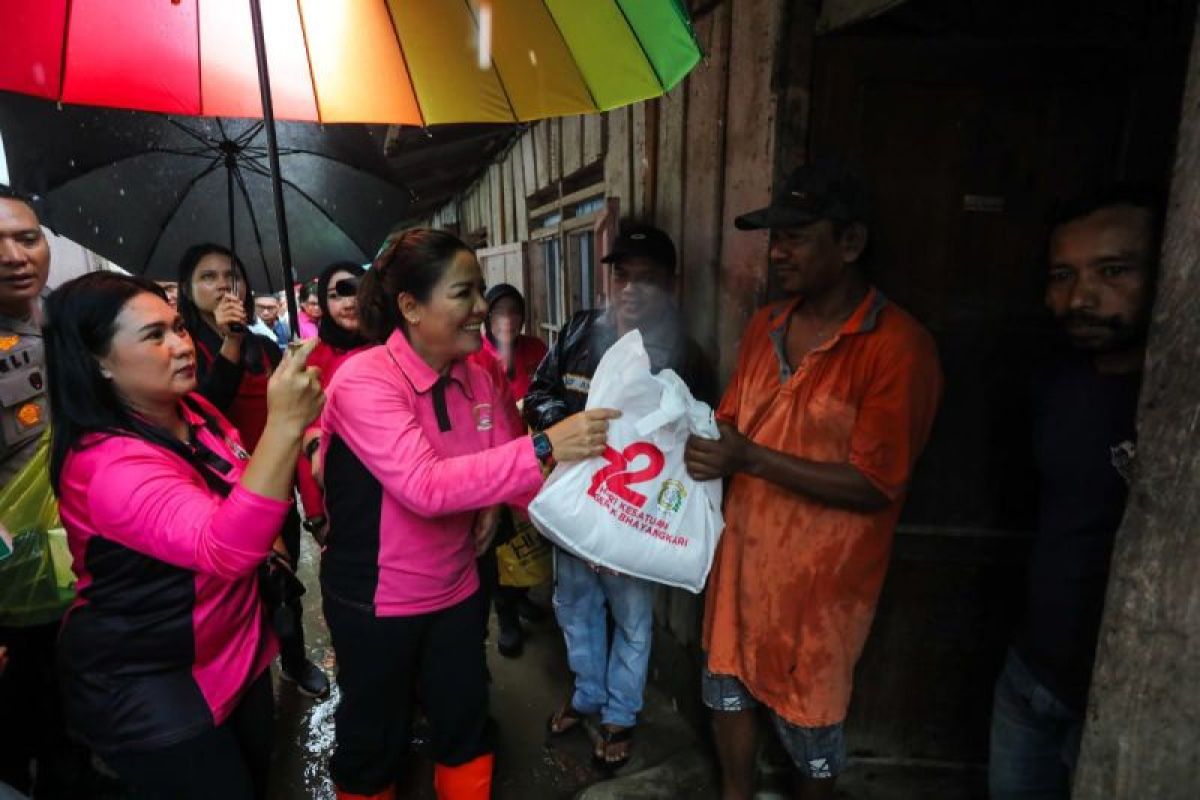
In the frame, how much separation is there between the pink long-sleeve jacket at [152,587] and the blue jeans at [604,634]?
1.45 meters

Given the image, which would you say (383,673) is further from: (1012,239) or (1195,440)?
(1012,239)

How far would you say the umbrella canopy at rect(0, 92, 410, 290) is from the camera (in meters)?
2.52

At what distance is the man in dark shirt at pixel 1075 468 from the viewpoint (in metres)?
1.47

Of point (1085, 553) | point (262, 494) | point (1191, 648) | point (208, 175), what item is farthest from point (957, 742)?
point (208, 175)

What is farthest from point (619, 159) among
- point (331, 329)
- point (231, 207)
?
point (231, 207)

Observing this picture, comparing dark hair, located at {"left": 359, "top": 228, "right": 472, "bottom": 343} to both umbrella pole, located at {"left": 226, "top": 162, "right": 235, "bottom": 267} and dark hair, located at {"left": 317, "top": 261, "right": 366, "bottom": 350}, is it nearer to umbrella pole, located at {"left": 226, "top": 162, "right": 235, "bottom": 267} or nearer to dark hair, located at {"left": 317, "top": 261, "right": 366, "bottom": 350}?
umbrella pole, located at {"left": 226, "top": 162, "right": 235, "bottom": 267}

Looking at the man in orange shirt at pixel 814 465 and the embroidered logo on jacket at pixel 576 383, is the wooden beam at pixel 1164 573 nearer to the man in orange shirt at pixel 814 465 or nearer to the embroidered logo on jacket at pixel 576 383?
the man in orange shirt at pixel 814 465

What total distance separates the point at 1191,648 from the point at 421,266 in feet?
6.68

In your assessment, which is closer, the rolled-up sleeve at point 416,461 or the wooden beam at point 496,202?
the rolled-up sleeve at point 416,461

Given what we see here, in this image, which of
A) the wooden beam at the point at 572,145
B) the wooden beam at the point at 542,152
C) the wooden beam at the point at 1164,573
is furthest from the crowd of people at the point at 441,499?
the wooden beam at the point at 542,152

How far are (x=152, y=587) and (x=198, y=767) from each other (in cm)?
53

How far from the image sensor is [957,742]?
99.0 inches

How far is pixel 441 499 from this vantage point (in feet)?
5.65

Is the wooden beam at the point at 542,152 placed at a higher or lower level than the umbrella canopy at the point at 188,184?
higher
